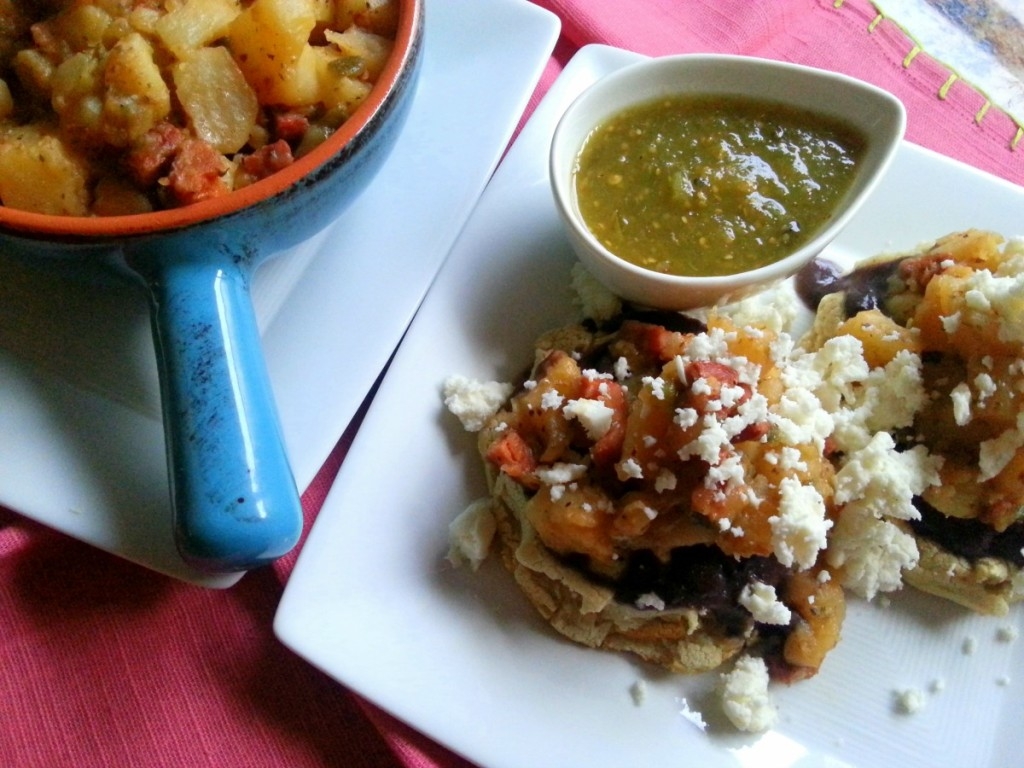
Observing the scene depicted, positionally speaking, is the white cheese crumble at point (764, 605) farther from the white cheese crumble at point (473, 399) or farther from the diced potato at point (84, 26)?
the diced potato at point (84, 26)

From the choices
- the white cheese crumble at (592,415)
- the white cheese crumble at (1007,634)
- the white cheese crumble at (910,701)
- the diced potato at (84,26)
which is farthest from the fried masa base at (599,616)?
the diced potato at (84,26)

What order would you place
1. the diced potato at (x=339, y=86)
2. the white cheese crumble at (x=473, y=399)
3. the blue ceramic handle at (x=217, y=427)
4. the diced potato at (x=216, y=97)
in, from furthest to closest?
the white cheese crumble at (x=473, y=399), the diced potato at (x=339, y=86), the diced potato at (x=216, y=97), the blue ceramic handle at (x=217, y=427)

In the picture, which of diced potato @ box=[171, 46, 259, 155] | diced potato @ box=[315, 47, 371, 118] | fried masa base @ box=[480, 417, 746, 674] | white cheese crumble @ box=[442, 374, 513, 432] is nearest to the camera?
diced potato @ box=[171, 46, 259, 155]

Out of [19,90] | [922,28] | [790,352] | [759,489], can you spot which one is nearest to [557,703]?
[759,489]

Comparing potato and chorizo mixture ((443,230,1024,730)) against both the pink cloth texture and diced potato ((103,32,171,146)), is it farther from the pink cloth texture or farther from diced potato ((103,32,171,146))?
diced potato ((103,32,171,146))

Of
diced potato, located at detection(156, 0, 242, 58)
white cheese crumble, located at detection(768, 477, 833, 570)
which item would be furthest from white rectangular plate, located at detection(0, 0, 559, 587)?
white cheese crumble, located at detection(768, 477, 833, 570)

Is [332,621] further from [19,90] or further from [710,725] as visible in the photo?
[19,90]
